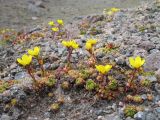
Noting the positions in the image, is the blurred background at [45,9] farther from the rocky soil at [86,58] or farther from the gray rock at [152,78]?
the gray rock at [152,78]

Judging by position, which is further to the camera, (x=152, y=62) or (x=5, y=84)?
(x=152, y=62)

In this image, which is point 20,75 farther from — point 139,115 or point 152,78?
point 139,115

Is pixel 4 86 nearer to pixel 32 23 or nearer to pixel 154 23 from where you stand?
pixel 154 23

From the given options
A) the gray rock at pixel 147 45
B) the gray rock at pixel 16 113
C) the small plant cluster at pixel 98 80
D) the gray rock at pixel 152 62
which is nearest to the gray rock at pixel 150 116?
the small plant cluster at pixel 98 80

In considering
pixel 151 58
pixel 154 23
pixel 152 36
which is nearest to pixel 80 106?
pixel 151 58

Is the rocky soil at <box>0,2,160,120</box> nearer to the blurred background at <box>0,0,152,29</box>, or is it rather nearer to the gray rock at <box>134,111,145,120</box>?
the gray rock at <box>134,111,145,120</box>

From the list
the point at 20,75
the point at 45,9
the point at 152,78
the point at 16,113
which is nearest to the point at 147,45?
the point at 152,78
